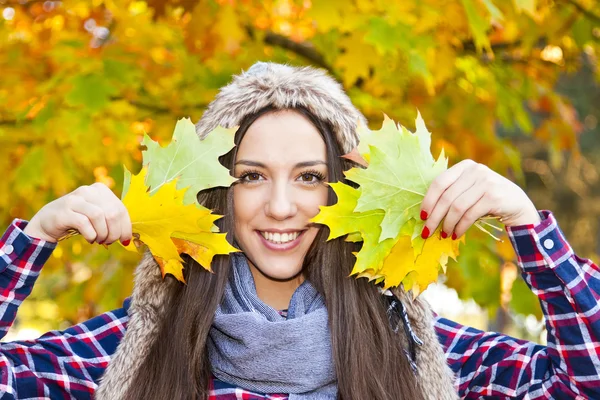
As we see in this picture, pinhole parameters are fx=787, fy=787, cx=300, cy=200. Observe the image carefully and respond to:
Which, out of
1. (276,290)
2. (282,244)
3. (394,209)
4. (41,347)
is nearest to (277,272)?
(282,244)

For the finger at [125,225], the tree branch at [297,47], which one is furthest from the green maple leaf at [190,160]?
the tree branch at [297,47]

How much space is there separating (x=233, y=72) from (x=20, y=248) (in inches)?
76.3

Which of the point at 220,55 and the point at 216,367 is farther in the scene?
the point at 220,55

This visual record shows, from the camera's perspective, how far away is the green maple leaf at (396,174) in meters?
1.98

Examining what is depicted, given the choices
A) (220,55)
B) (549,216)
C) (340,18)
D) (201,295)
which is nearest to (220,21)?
(220,55)

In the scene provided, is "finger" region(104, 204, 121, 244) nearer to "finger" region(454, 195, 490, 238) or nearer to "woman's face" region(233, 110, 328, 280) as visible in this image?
"woman's face" region(233, 110, 328, 280)

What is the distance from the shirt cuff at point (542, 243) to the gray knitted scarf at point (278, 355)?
0.64 metres

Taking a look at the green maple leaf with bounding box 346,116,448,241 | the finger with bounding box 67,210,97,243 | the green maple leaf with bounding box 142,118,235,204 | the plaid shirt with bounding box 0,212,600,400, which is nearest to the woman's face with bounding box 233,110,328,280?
the green maple leaf with bounding box 142,118,235,204

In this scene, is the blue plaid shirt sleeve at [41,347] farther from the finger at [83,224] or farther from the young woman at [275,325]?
the finger at [83,224]

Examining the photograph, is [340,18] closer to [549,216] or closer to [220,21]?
[220,21]

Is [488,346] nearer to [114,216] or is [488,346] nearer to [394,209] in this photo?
[394,209]

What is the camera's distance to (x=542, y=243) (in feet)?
6.22

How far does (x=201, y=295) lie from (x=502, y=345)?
866 millimetres

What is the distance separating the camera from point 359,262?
2068 mm
